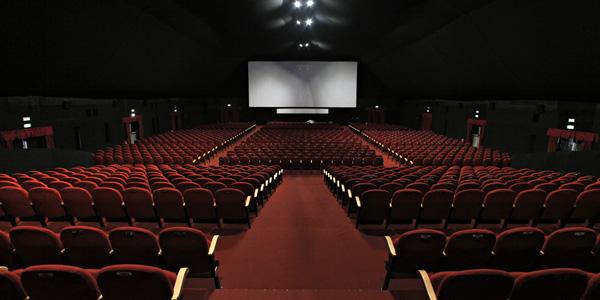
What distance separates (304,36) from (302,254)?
23.8 meters

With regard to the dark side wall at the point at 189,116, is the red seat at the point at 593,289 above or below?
below

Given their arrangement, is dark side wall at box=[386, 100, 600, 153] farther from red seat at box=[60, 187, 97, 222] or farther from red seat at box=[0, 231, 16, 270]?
red seat at box=[0, 231, 16, 270]

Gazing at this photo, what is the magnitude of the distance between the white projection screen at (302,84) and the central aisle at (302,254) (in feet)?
87.1

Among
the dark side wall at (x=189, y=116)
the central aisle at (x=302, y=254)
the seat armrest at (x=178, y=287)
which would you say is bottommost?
the central aisle at (x=302, y=254)

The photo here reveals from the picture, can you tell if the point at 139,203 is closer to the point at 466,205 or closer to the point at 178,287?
the point at 178,287

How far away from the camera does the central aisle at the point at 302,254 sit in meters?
4.03

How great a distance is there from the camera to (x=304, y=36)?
26.3 m

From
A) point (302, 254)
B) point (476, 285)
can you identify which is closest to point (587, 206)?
point (476, 285)

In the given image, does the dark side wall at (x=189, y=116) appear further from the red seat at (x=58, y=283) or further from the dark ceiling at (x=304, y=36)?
the red seat at (x=58, y=283)

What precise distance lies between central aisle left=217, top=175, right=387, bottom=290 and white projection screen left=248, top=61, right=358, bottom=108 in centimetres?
2655

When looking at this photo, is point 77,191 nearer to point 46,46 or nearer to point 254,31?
point 46,46

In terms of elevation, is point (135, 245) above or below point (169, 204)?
above

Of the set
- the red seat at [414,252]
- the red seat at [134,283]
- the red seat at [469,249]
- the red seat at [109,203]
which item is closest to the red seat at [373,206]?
the red seat at [414,252]

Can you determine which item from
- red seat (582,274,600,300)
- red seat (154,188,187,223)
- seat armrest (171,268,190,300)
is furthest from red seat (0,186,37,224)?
red seat (582,274,600,300)
